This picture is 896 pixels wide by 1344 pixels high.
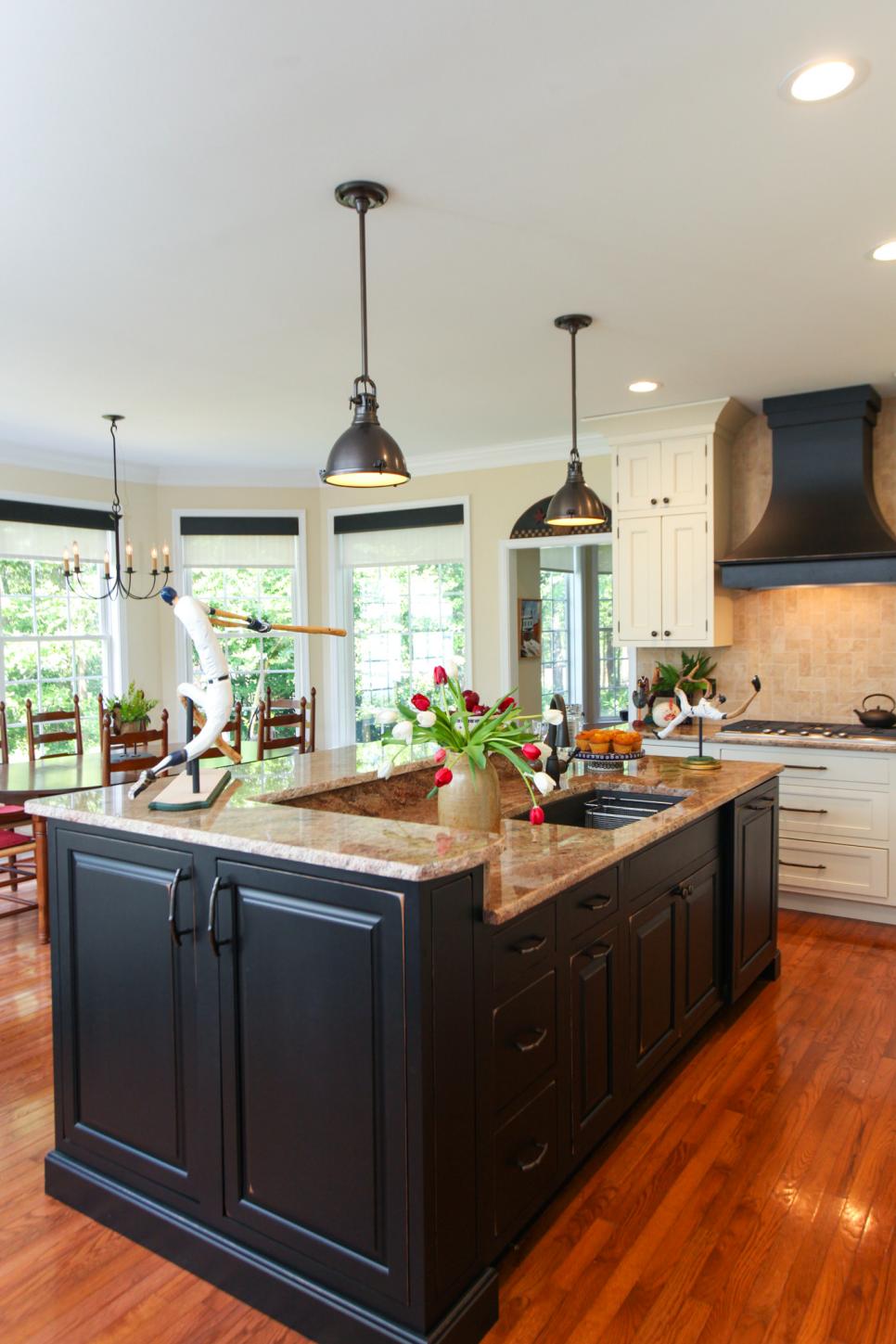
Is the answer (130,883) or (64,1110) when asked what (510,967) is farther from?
(64,1110)

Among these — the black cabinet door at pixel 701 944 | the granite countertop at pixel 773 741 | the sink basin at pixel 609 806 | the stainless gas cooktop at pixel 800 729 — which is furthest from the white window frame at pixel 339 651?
the black cabinet door at pixel 701 944

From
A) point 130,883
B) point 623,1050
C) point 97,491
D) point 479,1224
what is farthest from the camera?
point 97,491

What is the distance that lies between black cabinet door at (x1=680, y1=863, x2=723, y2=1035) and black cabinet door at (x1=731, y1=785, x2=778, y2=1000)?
0.28 ft

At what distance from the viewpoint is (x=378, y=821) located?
2.09 meters

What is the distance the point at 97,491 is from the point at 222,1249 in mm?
5727

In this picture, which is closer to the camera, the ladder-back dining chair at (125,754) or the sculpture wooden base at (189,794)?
the sculpture wooden base at (189,794)

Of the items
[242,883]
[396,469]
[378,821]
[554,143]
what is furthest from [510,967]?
[554,143]

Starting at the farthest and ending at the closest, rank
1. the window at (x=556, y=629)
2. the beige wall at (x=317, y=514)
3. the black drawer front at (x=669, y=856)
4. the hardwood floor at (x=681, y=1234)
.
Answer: the window at (x=556, y=629)
the beige wall at (x=317, y=514)
the black drawer front at (x=669, y=856)
the hardwood floor at (x=681, y=1234)

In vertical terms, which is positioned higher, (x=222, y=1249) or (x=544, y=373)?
(x=544, y=373)

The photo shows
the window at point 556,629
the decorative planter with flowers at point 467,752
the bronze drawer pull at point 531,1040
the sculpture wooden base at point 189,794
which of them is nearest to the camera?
the bronze drawer pull at point 531,1040

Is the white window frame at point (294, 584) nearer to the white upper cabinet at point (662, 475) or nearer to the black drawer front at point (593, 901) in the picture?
the white upper cabinet at point (662, 475)

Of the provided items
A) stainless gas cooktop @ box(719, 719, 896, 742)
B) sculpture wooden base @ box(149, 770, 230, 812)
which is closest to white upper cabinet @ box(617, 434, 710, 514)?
stainless gas cooktop @ box(719, 719, 896, 742)

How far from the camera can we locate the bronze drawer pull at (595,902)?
2276mm

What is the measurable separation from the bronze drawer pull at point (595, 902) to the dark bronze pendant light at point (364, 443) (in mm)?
1310
